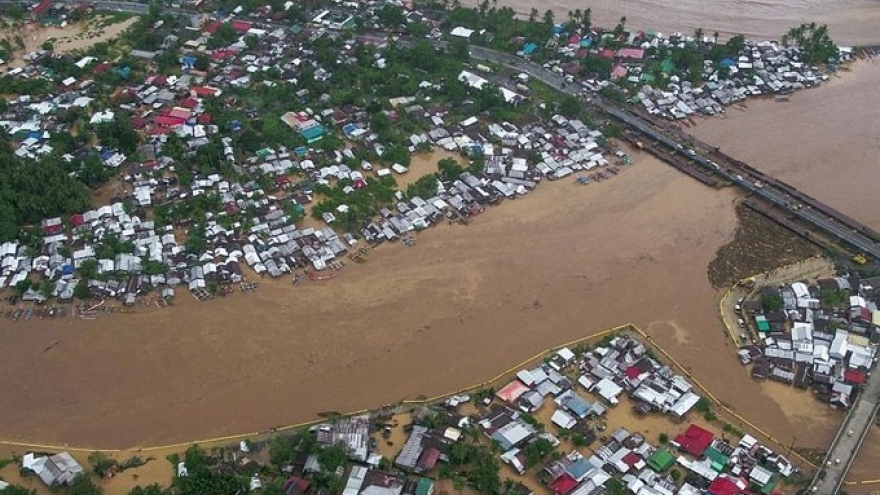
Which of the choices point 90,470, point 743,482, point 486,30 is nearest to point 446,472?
point 743,482

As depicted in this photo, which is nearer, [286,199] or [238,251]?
[238,251]

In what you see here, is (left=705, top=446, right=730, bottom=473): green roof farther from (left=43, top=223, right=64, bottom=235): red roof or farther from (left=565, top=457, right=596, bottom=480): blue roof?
(left=43, top=223, right=64, bottom=235): red roof

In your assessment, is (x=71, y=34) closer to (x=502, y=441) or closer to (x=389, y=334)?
(x=389, y=334)

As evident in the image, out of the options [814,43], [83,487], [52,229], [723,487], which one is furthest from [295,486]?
[814,43]

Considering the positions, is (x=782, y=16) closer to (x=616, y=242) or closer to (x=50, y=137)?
(x=616, y=242)

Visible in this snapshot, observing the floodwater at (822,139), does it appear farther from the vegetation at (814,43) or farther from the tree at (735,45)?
the tree at (735,45)

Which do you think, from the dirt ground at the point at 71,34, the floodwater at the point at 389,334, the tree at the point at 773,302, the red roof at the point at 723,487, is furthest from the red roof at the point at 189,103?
the red roof at the point at 723,487
